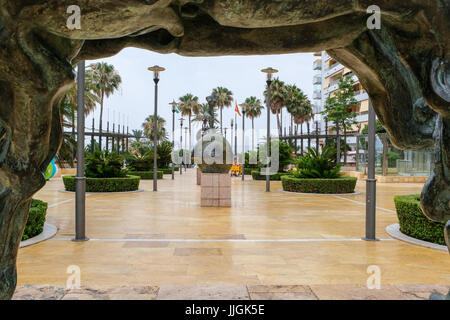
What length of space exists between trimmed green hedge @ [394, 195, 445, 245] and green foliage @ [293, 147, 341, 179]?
9.19 m

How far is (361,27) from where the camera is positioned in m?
2.18

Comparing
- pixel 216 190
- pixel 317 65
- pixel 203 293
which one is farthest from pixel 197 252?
pixel 317 65

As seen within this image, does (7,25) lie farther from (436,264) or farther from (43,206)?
(43,206)

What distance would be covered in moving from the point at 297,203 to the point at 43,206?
801cm

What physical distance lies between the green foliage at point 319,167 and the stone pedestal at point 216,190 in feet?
21.2

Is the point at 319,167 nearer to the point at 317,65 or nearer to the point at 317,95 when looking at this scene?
the point at 317,65

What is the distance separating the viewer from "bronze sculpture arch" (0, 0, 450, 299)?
181cm

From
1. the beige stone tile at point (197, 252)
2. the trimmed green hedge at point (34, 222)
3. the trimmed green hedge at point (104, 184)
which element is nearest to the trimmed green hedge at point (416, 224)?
the beige stone tile at point (197, 252)

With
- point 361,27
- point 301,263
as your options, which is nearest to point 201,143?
point 301,263

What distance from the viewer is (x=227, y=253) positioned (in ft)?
19.5

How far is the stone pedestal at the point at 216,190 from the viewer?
11617mm

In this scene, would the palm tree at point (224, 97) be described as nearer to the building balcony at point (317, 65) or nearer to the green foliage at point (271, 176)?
the building balcony at point (317, 65)

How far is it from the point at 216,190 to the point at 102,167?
24.8ft

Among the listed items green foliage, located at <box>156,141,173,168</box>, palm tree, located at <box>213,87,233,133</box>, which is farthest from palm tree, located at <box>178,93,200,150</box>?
green foliage, located at <box>156,141,173,168</box>
